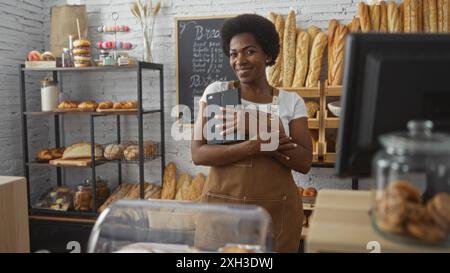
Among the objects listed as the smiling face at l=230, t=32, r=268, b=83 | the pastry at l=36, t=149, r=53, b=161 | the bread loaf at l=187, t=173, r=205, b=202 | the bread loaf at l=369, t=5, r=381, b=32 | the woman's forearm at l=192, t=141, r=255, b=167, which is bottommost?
the bread loaf at l=187, t=173, r=205, b=202

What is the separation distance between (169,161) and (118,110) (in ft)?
2.23

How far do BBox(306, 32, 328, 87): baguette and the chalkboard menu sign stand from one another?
2.24 feet

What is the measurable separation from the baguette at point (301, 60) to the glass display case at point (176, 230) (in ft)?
7.12

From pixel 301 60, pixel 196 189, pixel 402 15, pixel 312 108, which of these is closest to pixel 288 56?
pixel 301 60

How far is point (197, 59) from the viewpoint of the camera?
3.62 metres

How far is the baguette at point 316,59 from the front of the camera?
3.13 metres

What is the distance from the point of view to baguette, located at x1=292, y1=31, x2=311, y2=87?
3.15 meters

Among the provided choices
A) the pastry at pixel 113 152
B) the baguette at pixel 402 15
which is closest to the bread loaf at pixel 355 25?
the baguette at pixel 402 15

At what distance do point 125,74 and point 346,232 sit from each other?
10.6 feet

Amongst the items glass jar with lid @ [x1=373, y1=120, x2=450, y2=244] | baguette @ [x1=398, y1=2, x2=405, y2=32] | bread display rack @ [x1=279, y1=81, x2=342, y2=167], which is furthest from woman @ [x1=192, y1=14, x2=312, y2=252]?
baguette @ [x1=398, y1=2, x2=405, y2=32]

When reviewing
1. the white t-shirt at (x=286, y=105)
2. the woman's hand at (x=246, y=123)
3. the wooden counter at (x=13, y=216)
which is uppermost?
the white t-shirt at (x=286, y=105)

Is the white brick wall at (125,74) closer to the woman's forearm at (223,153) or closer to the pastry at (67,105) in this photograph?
the pastry at (67,105)

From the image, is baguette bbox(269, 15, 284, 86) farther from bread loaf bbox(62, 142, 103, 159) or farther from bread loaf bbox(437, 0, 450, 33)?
bread loaf bbox(62, 142, 103, 159)
